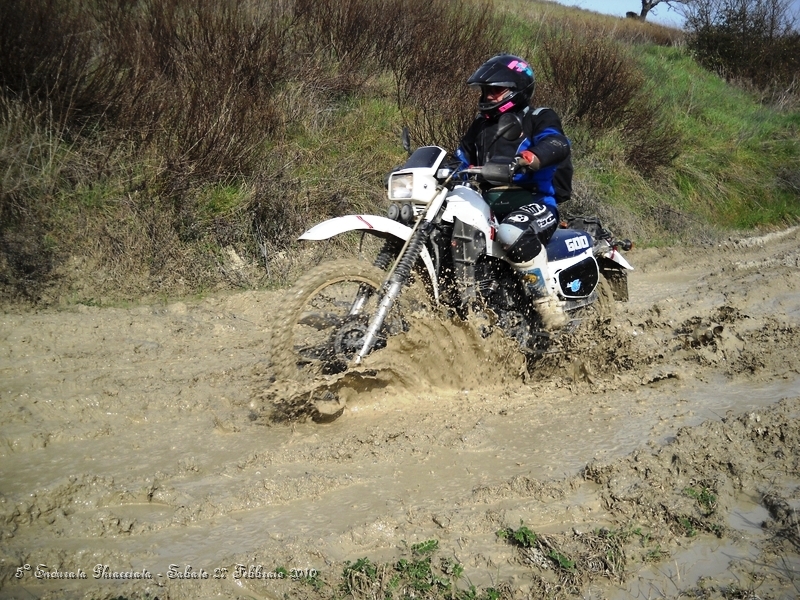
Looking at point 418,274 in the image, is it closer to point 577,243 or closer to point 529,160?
point 529,160

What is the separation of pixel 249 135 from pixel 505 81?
3697mm

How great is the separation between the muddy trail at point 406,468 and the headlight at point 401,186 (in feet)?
2.48

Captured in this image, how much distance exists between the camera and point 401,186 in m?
4.21

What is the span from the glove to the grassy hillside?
3.33 metres

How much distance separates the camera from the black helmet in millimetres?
4465

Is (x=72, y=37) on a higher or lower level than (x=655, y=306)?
higher

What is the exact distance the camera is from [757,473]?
11.3ft

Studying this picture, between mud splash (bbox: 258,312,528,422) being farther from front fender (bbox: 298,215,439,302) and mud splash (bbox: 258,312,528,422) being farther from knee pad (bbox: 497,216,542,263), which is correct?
knee pad (bbox: 497,216,542,263)

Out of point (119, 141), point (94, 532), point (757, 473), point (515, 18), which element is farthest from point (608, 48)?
point (94, 532)

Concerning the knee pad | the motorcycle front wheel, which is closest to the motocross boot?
the knee pad

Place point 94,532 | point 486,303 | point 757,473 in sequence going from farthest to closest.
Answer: point 486,303
point 757,473
point 94,532

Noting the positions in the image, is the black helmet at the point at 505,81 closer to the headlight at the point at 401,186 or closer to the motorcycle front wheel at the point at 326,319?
the headlight at the point at 401,186

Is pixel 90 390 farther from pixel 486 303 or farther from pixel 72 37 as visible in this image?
pixel 72 37

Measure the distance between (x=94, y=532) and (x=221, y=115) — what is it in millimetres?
5076
